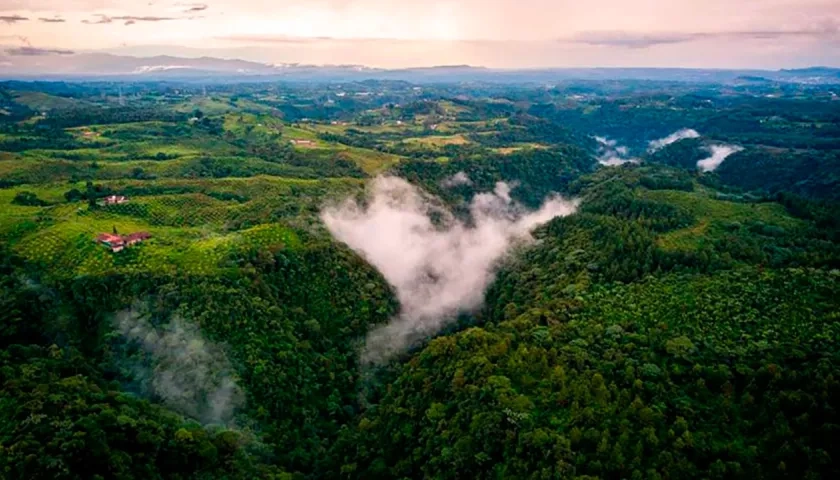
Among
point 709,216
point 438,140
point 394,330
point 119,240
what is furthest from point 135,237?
point 438,140

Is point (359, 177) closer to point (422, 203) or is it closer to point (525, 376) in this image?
point (422, 203)

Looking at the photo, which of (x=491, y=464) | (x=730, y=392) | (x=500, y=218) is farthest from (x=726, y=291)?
(x=500, y=218)

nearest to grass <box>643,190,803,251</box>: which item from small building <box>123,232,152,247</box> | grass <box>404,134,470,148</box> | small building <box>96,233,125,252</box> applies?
small building <box>123,232,152,247</box>

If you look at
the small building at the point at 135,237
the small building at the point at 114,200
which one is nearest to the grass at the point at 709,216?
the small building at the point at 135,237

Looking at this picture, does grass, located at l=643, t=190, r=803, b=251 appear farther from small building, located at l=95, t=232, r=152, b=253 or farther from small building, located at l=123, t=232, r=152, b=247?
small building, located at l=95, t=232, r=152, b=253

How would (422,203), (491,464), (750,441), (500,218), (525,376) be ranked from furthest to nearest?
(500,218), (422,203), (525,376), (491,464), (750,441)
